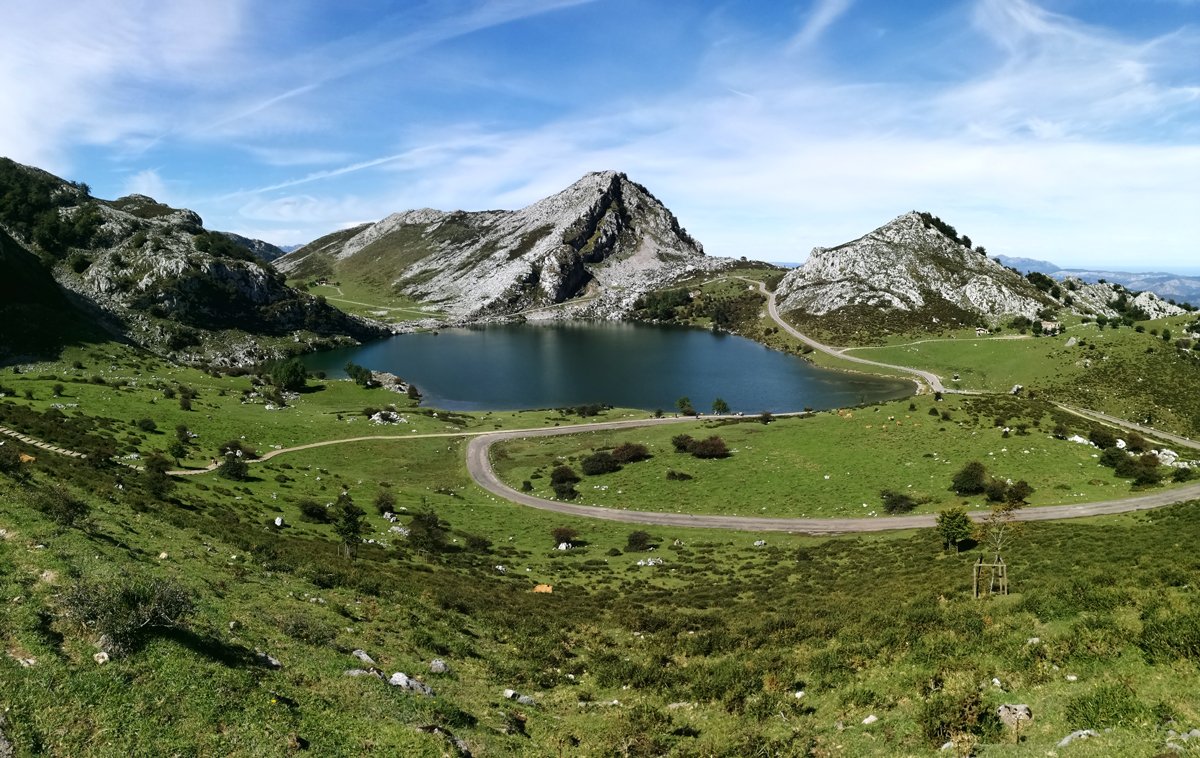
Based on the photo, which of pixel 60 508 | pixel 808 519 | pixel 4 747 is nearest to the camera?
pixel 4 747

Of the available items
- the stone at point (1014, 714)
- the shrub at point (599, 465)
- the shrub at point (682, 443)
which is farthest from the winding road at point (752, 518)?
the stone at point (1014, 714)

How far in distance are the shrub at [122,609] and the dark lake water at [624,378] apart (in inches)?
4181

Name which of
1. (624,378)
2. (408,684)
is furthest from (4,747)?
(624,378)

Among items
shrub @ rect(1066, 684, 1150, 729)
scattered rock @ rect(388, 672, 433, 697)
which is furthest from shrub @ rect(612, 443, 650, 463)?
shrub @ rect(1066, 684, 1150, 729)

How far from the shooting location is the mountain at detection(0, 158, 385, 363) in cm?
15888

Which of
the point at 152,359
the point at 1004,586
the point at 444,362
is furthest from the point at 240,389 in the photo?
the point at 1004,586

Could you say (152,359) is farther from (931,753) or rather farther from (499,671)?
(931,753)

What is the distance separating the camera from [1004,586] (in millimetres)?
23250

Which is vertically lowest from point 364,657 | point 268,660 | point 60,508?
point 364,657

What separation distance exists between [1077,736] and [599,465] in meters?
59.0

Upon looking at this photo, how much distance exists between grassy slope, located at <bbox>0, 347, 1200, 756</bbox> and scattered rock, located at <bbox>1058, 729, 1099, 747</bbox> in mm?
383

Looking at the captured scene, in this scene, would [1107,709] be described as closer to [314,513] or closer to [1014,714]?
[1014,714]

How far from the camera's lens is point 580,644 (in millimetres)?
26484

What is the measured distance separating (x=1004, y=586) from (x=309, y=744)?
969 inches
